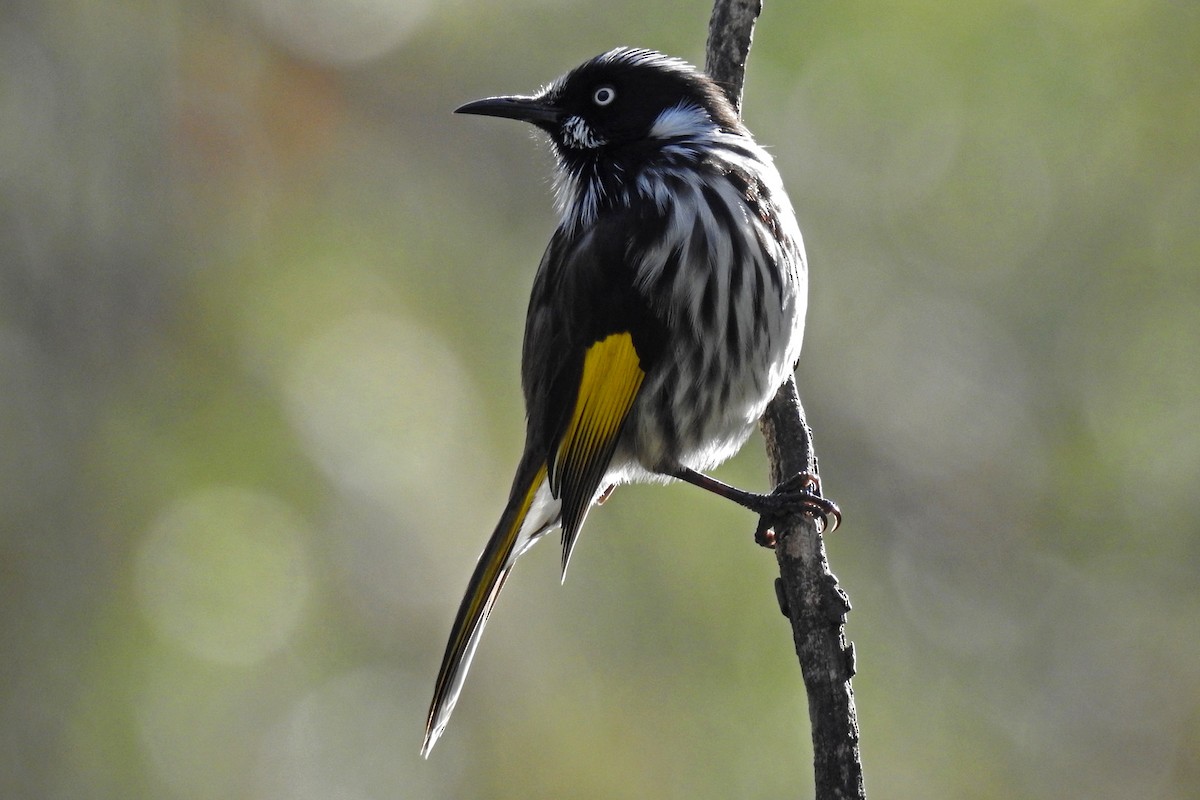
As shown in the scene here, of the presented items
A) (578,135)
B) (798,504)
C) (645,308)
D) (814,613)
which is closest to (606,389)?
(645,308)

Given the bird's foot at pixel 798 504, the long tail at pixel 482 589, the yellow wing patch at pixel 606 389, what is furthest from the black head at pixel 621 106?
the bird's foot at pixel 798 504

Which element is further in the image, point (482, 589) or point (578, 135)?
point (578, 135)

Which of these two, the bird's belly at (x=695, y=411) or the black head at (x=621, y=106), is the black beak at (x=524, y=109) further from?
the bird's belly at (x=695, y=411)

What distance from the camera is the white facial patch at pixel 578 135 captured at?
469 centimetres

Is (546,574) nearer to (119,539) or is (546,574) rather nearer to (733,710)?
(733,710)

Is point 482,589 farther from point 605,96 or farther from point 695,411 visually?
point 605,96

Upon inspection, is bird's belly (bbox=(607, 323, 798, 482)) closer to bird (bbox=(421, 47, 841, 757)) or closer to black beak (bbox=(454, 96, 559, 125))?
bird (bbox=(421, 47, 841, 757))

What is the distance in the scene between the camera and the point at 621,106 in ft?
15.4

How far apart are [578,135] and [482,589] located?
5.16 ft

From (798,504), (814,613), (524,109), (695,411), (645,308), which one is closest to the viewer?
(814,613)

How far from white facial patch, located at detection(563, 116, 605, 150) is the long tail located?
1.09m

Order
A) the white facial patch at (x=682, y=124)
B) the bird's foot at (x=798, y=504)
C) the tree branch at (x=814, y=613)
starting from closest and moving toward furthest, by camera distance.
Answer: the tree branch at (x=814, y=613) → the bird's foot at (x=798, y=504) → the white facial patch at (x=682, y=124)

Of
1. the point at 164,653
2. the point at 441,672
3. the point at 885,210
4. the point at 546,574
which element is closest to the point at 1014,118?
the point at 885,210

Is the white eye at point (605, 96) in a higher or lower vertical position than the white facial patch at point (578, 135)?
higher
